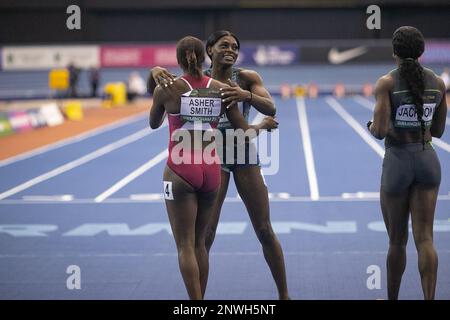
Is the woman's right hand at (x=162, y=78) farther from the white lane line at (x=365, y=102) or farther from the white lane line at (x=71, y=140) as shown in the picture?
the white lane line at (x=365, y=102)

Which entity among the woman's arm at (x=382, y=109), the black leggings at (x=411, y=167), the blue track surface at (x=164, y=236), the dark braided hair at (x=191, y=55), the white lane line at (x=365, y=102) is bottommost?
the blue track surface at (x=164, y=236)

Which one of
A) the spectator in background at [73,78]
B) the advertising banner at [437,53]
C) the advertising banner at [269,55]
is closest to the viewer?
the spectator in background at [73,78]

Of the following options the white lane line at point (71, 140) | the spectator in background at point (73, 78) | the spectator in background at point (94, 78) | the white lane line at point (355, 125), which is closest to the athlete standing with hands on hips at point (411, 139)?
the white lane line at point (355, 125)

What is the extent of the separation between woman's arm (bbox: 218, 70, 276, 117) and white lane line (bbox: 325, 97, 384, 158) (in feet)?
31.8

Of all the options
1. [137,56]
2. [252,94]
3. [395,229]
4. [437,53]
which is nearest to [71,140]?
[252,94]

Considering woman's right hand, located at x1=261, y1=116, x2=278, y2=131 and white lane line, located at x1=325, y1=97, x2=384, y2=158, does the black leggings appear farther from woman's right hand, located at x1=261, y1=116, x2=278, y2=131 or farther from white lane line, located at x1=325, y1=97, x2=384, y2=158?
white lane line, located at x1=325, y1=97, x2=384, y2=158

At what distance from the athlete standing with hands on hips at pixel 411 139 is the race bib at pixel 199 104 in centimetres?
109

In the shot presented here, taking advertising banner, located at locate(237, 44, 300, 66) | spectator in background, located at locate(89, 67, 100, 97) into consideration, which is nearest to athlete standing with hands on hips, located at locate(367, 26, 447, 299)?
→ spectator in background, located at locate(89, 67, 100, 97)

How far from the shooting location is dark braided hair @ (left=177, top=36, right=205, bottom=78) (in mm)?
5227

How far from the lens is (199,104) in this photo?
17.2ft

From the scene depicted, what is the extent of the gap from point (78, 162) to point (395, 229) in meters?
10.3

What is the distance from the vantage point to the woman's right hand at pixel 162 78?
5.30m

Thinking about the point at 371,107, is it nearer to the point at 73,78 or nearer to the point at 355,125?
the point at 355,125
